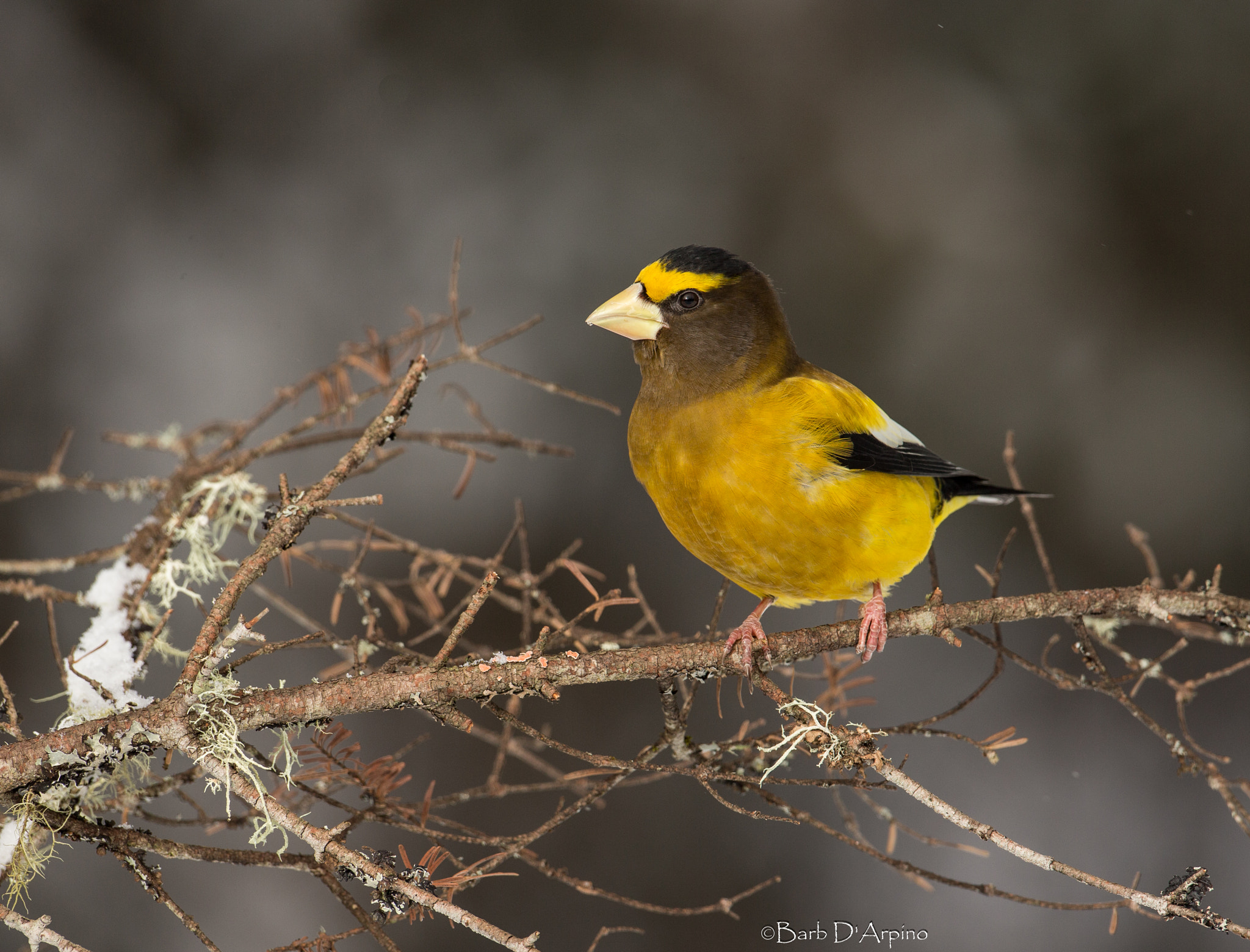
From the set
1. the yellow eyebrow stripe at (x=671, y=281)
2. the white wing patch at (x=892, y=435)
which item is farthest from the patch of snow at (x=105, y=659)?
the white wing patch at (x=892, y=435)

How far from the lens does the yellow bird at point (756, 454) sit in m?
1.38

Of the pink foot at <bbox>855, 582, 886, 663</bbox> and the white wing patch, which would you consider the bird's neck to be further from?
the pink foot at <bbox>855, 582, 886, 663</bbox>

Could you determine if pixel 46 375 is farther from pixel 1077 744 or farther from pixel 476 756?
pixel 1077 744

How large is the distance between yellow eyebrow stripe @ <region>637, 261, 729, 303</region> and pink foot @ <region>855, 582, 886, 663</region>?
53cm

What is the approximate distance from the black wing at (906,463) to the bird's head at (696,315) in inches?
7.0

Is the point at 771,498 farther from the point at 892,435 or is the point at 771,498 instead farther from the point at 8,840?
the point at 8,840

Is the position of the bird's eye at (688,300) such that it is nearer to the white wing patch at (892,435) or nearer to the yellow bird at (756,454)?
the yellow bird at (756,454)

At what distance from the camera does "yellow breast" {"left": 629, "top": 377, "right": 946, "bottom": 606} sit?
1.37 m

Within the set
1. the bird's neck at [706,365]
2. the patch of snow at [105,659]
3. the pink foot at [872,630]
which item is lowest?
the pink foot at [872,630]

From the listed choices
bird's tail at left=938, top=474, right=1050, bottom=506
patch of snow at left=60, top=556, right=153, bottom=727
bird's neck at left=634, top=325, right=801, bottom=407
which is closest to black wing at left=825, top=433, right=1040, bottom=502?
bird's tail at left=938, top=474, right=1050, bottom=506

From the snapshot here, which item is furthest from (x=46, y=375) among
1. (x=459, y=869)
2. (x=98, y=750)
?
(x=459, y=869)

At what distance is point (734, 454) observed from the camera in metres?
1.38

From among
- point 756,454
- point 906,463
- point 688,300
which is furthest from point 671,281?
point 906,463

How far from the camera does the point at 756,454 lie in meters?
1.38
